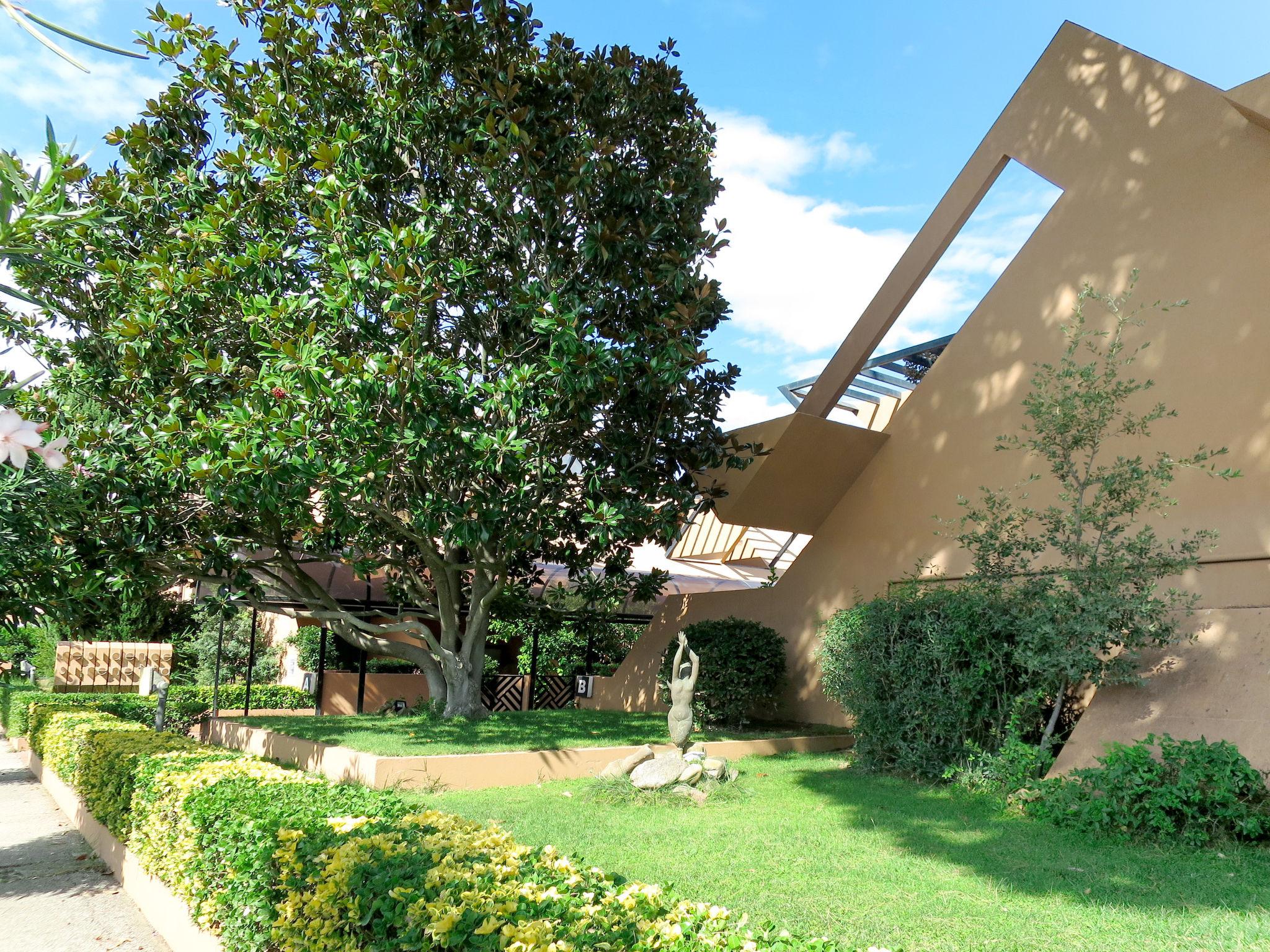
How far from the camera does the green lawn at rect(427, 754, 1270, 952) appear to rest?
16.2 ft

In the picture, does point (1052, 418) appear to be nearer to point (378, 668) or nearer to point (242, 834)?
point (242, 834)

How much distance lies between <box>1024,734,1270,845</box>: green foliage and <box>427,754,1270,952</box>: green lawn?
0.22 m

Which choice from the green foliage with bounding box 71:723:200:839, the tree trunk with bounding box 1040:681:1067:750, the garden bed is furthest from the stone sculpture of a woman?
the green foliage with bounding box 71:723:200:839

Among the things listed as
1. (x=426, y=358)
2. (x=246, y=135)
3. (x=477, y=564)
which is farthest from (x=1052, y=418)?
(x=246, y=135)

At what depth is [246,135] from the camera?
11.1 meters

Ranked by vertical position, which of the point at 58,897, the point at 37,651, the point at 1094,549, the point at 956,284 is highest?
the point at 956,284

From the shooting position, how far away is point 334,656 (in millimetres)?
22938

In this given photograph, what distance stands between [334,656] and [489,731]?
1273cm

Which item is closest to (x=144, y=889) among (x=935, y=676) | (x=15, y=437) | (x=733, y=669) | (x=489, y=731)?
(x=489, y=731)

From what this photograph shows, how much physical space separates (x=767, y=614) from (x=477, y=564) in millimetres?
5372

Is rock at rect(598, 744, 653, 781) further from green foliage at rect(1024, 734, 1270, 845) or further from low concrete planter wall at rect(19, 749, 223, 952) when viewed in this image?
low concrete planter wall at rect(19, 749, 223, 952)

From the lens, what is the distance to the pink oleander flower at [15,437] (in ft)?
7.11

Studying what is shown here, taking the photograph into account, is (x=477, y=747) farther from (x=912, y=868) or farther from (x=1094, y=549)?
(x=1094, y=549)

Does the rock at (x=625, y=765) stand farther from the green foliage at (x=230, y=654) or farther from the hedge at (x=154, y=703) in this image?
the green foliage at (x=230, y=654)
